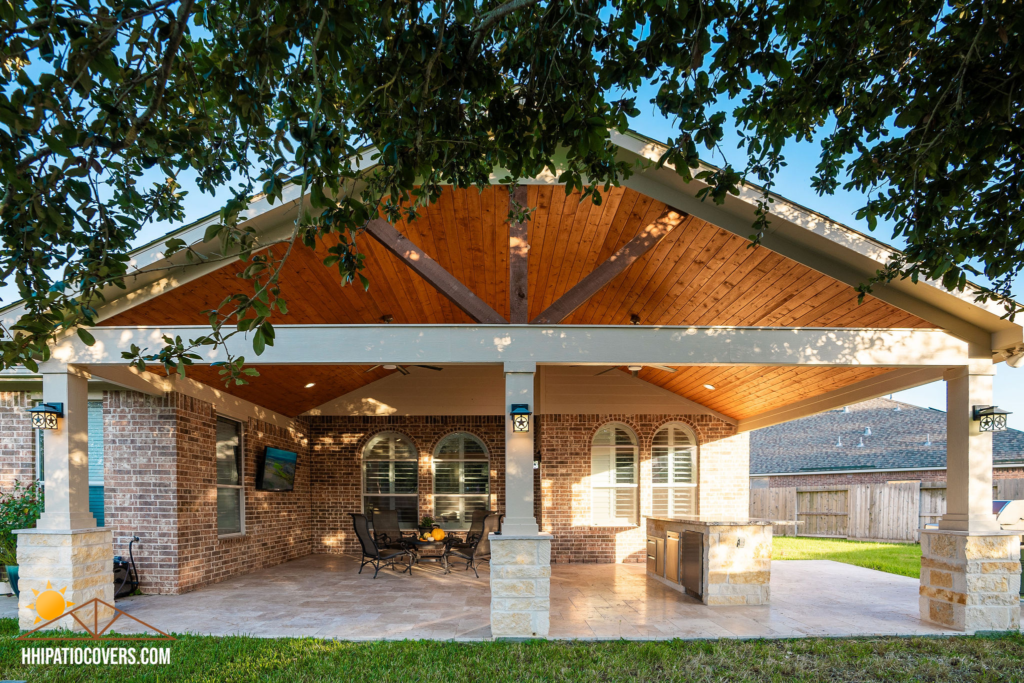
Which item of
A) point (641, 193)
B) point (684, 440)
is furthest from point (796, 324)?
point (684, 440)

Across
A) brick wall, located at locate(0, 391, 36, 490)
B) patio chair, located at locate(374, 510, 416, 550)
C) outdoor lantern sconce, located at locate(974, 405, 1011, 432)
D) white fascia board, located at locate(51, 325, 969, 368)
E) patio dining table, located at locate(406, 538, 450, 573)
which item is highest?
white fascia board, located at locate(51, 325, 969, 368)

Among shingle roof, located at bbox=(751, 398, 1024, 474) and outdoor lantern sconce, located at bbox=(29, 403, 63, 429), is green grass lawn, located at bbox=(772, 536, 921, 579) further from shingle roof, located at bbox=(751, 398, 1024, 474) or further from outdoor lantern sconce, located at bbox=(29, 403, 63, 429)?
outdoor lantern sconce, located at bbox=(29, 403, 63, 429)

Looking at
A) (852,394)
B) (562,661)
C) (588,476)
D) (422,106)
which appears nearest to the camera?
(422,106)

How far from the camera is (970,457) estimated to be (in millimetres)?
6277

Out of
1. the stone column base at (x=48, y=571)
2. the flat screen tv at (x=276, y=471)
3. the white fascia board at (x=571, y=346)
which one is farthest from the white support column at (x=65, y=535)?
the flat screen tv at (x=276, y=471)

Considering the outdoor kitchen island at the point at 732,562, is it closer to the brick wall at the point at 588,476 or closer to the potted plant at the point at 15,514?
the brick wall at the point at 588,476

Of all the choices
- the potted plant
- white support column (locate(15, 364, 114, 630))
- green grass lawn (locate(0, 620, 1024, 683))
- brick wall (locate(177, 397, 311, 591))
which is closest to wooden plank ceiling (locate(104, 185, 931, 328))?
white support column (locate(15, 364, 114, 630))

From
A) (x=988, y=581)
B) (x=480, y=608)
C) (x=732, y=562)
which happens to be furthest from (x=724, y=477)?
(x=480, y=608)

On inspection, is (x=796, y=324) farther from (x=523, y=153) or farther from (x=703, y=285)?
(x=523, y=153)

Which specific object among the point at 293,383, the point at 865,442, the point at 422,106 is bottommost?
the point at 865,442

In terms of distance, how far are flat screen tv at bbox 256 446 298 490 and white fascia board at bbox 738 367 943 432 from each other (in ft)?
26.1

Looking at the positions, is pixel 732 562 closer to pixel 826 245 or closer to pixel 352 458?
pixel 826 245

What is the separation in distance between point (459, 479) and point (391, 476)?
128 centimetres

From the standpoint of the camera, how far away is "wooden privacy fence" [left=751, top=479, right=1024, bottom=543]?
15242 millimetres
